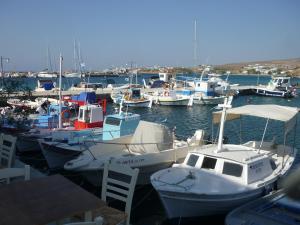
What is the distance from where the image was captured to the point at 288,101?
50281 mm

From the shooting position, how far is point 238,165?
973cm

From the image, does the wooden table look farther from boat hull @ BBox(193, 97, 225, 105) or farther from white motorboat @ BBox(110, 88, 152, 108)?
boat hull @ BBox(193, 97, 225, 105)

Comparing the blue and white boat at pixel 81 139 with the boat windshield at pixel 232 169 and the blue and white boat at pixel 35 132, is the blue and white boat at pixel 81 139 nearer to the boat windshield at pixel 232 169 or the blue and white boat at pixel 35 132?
the blue and white boat at pixel 35 132

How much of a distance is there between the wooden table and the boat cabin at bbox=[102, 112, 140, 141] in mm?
11327

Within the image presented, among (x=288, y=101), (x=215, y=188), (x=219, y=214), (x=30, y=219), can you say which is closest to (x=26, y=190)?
(x=30, y=219)

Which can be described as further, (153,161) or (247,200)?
(153,161)

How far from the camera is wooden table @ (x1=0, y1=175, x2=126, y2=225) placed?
3121 millimetres

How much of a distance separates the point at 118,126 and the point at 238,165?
23.9 feet

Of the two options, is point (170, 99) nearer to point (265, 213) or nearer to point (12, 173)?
point (265, 213)

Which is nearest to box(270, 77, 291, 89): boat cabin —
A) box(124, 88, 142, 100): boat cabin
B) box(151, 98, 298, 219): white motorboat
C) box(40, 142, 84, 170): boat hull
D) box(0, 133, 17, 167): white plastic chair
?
box(124, 88, 142, 100): boat cabin

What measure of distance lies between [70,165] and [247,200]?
19.4 ft

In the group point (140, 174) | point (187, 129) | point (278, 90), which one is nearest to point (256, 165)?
point (140, 174)

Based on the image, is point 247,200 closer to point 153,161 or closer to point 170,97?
point 153,161

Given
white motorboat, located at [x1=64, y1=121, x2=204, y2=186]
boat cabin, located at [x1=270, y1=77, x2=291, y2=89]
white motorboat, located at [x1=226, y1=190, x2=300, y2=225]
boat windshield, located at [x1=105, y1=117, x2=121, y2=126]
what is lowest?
white motorboat, located at [x1=226, y1=190, x2=300, y2=225]
